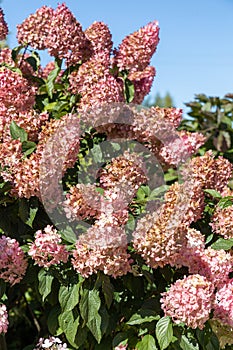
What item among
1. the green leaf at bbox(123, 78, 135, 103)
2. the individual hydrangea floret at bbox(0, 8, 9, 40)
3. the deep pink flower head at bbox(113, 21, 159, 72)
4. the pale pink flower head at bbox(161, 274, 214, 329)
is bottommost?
the pale pink flower head at bbox(161, 274, 214, 329)

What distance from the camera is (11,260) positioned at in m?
2.30

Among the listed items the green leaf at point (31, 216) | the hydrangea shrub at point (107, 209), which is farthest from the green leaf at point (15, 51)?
the green leaf at point (31, 216)

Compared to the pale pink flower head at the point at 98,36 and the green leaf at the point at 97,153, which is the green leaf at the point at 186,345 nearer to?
the green leaf at the point at 97,153

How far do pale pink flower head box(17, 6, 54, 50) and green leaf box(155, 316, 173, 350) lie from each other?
159 cm

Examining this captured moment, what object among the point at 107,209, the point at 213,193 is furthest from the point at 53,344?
the point at 213,193

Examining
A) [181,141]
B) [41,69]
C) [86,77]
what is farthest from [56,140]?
→ [41,69]

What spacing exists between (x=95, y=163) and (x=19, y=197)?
0.42 metres

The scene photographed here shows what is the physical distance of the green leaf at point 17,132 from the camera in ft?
8.30

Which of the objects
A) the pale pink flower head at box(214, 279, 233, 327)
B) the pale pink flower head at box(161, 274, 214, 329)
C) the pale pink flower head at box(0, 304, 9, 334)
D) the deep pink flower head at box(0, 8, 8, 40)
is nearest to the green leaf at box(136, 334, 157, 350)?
the pale pink flower head at box(161, 274, 214, 329)

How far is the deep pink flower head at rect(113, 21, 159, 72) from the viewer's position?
296cm

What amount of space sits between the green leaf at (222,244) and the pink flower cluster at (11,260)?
0.81m

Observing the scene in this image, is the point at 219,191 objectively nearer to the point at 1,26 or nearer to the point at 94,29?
the point at 94,29

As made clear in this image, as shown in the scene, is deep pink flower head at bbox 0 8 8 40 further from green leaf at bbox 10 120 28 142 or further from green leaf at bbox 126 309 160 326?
green leaf at bbox 126 309 160 326

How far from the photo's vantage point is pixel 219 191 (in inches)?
109
